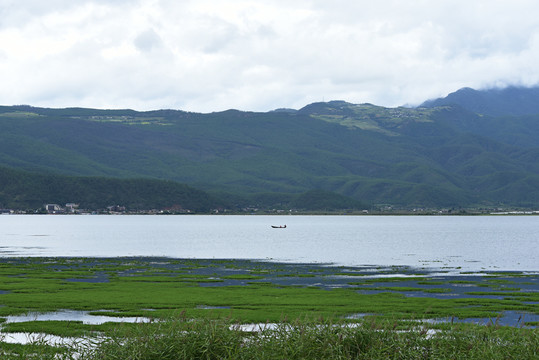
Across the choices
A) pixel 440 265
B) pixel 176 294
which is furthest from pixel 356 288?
pixel 440 265

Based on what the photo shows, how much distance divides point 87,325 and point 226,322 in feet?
57.0

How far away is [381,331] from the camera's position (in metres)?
21.6

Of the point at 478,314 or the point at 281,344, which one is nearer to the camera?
the point at 281,344

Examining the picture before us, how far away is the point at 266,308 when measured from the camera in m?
44.8

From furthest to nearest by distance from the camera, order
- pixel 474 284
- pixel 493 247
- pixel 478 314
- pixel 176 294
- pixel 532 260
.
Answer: pixel 493 247, pixel 532 260, pixel 474 284, pixel 176 294, pixel 478 314

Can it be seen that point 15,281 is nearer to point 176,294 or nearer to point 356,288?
point 176,294

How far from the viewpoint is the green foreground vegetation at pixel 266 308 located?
67.2 ft

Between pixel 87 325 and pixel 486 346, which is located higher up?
pixel 486 346

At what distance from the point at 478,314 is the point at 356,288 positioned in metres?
18.9

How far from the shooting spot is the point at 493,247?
453ft

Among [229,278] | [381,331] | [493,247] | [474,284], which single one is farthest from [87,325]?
[493,247]

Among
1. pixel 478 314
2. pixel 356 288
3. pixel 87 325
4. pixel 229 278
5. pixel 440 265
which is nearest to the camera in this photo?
pixel 87 325

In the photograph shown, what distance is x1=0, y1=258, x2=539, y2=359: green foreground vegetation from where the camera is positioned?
2048 centimetres

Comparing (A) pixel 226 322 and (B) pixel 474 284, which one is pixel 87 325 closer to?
(A) pixel 226 322
